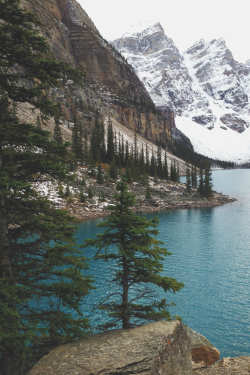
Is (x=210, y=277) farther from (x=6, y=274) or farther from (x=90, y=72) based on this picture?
(x=90, y=72)

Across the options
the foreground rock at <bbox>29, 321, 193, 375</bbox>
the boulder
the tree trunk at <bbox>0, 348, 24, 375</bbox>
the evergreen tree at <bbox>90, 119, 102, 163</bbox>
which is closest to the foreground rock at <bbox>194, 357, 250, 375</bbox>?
the boulder

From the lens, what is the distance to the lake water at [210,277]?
17.7m

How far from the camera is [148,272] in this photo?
899 cm

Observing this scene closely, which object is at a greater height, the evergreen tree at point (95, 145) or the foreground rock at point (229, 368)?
the evergreen tree at point (95, 145)

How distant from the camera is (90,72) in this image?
161 m

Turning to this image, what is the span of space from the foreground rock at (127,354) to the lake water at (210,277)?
4.25ft

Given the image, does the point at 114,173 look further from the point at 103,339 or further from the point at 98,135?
the point at 103,339

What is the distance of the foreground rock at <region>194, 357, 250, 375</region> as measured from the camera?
32.6ft

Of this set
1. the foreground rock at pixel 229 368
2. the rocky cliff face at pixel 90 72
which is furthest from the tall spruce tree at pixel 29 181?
the rocky cliff face at pixel 90 72

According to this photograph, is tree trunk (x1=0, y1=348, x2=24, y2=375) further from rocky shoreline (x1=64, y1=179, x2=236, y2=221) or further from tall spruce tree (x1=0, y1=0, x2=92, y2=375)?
rocky shoreline (x1=64, y1=179, x2=236, y2=221)

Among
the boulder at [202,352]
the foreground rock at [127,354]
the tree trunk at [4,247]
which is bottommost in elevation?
the boulder at [202,352]

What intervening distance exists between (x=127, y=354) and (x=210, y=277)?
73.0 feet

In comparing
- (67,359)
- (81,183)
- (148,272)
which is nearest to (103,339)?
(67,359)

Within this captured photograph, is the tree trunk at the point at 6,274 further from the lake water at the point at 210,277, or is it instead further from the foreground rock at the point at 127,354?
the lake water at the point at 210,277
